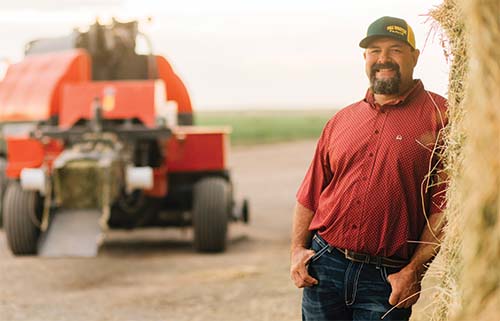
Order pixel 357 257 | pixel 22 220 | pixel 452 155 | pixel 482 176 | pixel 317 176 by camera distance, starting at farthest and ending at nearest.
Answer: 1. pixel 22 220
2. pixel 317 176
3. pixel 357 257
4. pixel 452 155
5. pixel 482 176

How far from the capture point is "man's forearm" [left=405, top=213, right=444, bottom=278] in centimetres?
445

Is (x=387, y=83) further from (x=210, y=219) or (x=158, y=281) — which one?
(x=210, y=219)

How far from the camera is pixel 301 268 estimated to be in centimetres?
463

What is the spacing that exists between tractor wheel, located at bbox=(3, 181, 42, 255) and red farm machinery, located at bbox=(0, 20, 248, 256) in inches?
0.5

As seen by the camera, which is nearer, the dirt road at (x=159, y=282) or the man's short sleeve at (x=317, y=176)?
the man's short sleeve at (x=317, y=176)

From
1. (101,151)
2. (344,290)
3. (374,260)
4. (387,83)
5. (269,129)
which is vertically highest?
(387,83)

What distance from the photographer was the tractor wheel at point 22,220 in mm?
11484

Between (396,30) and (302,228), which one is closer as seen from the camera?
(396,30)

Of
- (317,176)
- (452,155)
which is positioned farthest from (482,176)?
(317,176)

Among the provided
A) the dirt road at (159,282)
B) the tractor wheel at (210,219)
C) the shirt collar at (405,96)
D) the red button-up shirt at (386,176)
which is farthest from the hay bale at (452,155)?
the tractor wheel at (210,219)

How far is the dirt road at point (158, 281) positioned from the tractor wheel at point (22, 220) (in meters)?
0.17

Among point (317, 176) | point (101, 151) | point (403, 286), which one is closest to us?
point (403, 286)

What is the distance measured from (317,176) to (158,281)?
18.8ft

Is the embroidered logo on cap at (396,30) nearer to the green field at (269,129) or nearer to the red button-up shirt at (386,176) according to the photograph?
the red button-up shirt at (386,176)
